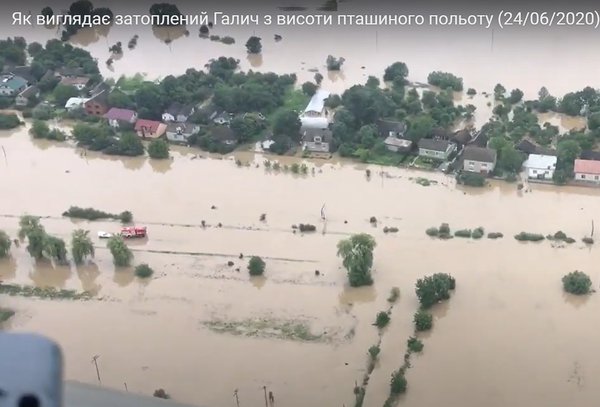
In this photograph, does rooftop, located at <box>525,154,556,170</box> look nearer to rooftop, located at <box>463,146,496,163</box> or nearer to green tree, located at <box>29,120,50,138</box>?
rooftop, located at <box>463,146,496,163</box>

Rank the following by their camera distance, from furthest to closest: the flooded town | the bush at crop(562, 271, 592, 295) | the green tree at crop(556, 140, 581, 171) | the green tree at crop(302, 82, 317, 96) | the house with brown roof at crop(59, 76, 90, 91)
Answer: the house with brown roof at crop(59, 76, 90, 91), the green tree at crop(302, 82, 317, 96), the green tree at crop(556, 140, 581, 171), the bush at crop(562, 271, 592, 295), the flooded town

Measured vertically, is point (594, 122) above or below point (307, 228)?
above

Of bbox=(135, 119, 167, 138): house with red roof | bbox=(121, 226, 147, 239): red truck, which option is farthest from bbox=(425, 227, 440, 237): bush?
bbox=(135, 119, 167, 138): house with red roof

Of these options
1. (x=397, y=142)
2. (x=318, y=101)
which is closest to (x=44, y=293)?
(x=397, y=142)

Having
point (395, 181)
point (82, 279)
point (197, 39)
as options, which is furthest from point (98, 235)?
point (197, 39)

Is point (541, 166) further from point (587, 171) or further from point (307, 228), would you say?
point (307, 228)
